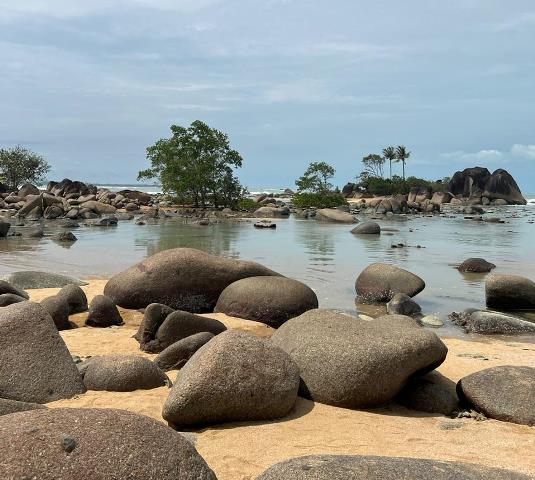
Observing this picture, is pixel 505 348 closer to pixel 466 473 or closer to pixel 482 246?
pixel 466 473

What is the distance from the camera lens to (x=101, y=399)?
5754mm

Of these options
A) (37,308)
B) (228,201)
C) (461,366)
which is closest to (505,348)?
(461,366)

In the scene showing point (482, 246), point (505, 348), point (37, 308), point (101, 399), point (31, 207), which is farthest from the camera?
point (31, 207)

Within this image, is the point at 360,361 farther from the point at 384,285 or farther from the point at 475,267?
the point at 475,267

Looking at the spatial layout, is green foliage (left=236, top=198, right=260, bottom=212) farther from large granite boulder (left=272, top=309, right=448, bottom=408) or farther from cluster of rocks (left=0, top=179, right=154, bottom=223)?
large granite boulder (left=272, top=309, right=448, bottom=408)

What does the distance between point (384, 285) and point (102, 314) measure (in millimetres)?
6281

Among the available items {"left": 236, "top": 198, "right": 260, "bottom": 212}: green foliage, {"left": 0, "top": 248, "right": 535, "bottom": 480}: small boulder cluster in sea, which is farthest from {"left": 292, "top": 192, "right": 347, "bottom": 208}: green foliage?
{"left": 0, "top": 248, "right": 535, "bottom": 480}: small boulder cluster in sea

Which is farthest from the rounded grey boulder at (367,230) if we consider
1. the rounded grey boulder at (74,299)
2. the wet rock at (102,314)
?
the wet rock at (102,314)

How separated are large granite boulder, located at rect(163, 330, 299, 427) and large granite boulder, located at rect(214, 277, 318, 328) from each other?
4.22 meters

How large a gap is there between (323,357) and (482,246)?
806 inches

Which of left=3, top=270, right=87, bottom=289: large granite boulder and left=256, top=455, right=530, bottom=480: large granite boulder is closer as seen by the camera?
left=256, top=455, right=530, bottom=480: large granite boulder

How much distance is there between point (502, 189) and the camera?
88.3 metres

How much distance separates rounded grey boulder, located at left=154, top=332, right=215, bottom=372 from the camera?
22.7 ft

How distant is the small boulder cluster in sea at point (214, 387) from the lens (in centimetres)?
317
